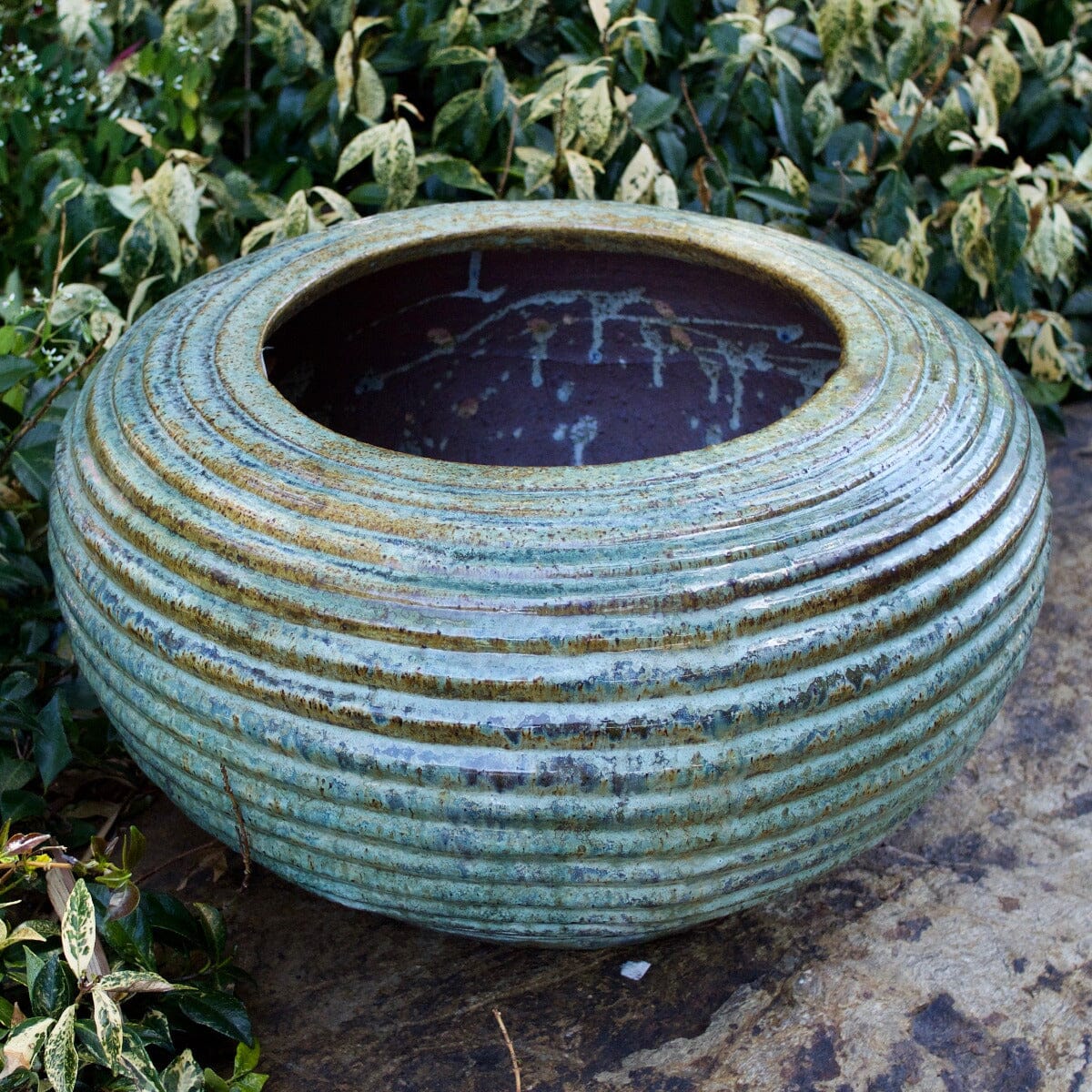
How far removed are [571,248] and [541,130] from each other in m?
0.75

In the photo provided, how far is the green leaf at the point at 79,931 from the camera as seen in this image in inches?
45.1

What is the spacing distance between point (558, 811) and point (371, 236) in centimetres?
90

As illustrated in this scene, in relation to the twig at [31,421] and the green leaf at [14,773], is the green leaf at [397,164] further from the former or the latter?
the green leaf at [14,773]

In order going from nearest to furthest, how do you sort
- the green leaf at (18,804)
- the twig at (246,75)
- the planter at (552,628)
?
the planter at (552,628), the green leaf at (18,804), the twig at (246,75)

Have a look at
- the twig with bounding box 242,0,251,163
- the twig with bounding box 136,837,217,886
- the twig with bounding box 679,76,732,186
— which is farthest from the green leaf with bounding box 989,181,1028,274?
the twig with bounding box 136,837,217,886

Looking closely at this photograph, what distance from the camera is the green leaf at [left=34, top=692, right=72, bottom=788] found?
1538mm

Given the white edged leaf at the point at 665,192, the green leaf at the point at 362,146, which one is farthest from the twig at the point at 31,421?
the white edged leaf at the point at 665,192

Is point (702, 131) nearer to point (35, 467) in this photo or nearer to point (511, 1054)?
point (35, 467)

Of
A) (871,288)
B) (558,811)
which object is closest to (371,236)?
(871,288)

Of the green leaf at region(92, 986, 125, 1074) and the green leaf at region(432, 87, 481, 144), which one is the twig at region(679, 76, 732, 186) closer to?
the green leaf at region(432, 87, 481, 144)

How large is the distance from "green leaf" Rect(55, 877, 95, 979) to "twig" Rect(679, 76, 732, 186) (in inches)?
68.8

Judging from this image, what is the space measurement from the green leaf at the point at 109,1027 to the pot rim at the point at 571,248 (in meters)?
0.53

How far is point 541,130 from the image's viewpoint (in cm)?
239

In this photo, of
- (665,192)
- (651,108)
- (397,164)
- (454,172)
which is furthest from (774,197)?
(397,164)
